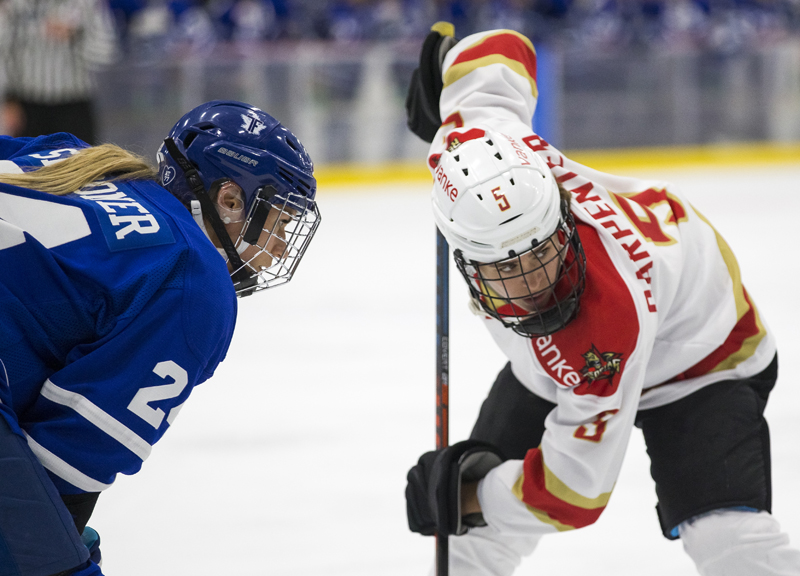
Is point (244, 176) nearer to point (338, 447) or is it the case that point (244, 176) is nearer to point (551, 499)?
point (551, 499)

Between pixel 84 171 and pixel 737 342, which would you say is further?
pixel 737 342

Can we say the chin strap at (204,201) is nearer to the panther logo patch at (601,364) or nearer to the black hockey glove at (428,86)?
the panther logo patch at (601,364)

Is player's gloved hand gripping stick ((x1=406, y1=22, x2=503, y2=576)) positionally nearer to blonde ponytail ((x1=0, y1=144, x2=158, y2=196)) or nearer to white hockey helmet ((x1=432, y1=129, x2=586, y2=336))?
white hockey helmet ((x1=432, y1=129, x2=586, y2=336))

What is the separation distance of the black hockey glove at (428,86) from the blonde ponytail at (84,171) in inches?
33.2

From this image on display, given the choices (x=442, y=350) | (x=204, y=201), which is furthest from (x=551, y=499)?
(x=204, y=201)

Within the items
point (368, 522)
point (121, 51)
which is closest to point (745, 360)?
point (368, 522)

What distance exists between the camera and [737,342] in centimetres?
177

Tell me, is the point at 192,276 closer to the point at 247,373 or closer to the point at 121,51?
the point at 247,373

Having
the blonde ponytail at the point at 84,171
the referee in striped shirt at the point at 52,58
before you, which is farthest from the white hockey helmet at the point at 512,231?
the referee in striped shirt at the point at 52,58

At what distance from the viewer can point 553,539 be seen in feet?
7.52

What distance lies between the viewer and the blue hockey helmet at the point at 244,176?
1436mm

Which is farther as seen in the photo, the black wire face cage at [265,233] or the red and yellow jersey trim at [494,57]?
the red and yellow jersey trim at [494,57]

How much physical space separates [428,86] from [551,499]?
992mm

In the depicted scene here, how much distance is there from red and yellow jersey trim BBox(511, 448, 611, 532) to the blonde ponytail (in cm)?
82
